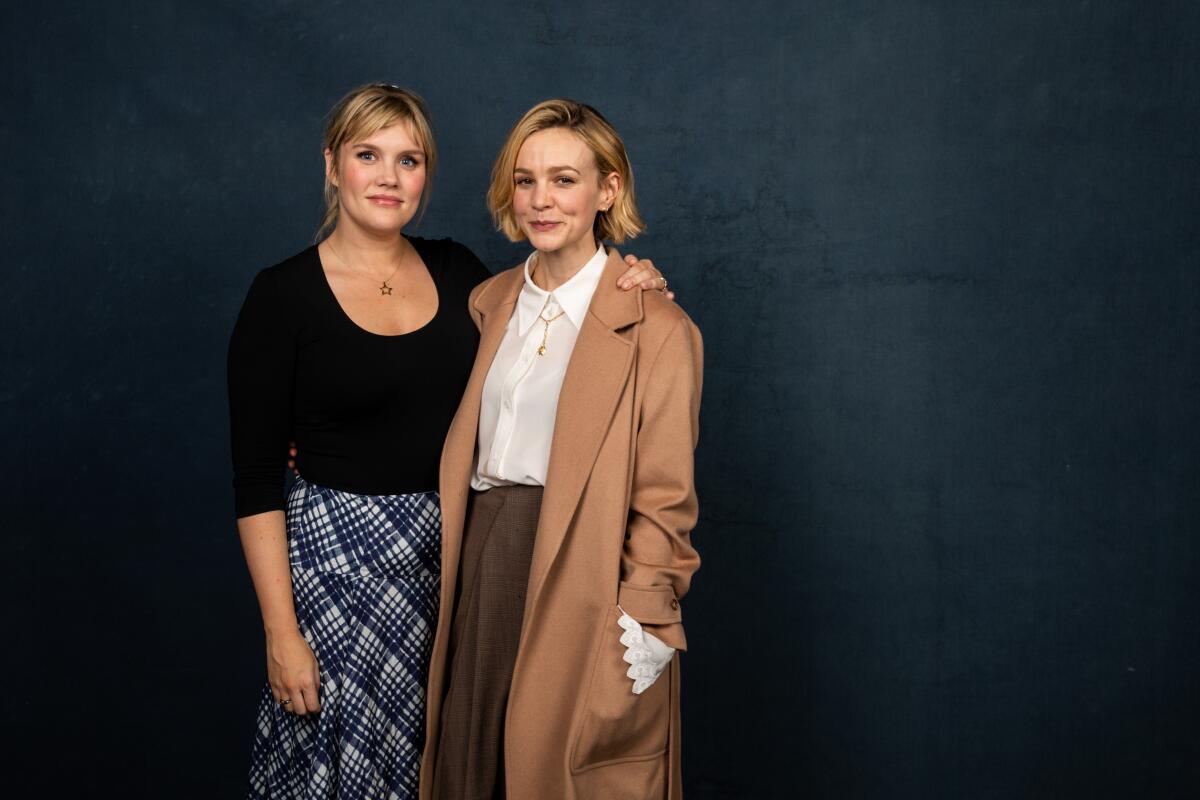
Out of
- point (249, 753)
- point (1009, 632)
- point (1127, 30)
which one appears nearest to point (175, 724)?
point (249, 753)

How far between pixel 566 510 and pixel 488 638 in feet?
1.16

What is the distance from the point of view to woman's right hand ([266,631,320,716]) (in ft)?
7.77

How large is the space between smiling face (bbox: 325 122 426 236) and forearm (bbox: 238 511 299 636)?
0.65 meters

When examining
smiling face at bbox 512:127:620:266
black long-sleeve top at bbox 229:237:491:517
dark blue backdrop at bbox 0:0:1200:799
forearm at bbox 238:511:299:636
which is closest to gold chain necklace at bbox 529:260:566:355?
smiling face at bbox 512:127:620:266

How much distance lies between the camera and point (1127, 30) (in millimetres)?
3162

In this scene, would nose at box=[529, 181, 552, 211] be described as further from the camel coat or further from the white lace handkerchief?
the white lace handkerchief

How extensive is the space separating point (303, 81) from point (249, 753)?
2.13 m

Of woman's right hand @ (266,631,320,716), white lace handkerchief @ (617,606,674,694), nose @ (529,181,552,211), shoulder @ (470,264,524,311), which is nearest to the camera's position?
white lace handkerchief @ (617,606,674,694)

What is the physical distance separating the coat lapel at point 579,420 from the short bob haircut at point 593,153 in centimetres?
28

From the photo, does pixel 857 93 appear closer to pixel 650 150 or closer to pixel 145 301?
pixel 650 150

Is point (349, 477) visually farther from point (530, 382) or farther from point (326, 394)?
point (530, 382)

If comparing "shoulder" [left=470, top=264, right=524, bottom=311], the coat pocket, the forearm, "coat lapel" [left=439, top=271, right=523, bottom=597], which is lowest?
the coat pocket

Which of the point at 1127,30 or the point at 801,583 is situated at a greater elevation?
the point at 1127,30

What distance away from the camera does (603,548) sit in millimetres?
2156
